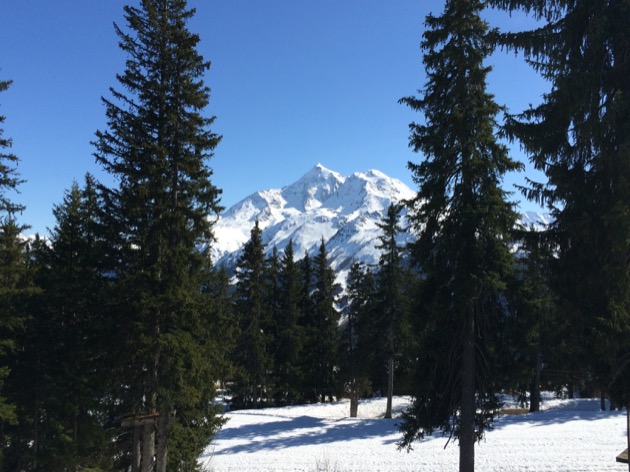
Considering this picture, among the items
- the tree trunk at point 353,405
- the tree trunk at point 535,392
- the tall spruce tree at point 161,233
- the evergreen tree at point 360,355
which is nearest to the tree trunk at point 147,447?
the tall spruce tree at point 161,233

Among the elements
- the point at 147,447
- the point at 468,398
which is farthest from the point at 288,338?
the point at 468,398

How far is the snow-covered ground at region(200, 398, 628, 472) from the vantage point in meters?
18.5

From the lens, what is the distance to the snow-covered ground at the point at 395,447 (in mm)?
18453

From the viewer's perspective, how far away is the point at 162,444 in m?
12.8

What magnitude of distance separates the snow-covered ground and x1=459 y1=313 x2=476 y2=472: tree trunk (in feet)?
17.8

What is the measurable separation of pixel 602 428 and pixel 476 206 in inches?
756

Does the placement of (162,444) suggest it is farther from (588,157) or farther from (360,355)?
(360,355)

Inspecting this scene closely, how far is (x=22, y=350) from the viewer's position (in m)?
17.1

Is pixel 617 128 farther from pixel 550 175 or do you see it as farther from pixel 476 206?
pixel 476 206

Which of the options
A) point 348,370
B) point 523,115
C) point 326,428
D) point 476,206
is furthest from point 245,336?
point 523,115

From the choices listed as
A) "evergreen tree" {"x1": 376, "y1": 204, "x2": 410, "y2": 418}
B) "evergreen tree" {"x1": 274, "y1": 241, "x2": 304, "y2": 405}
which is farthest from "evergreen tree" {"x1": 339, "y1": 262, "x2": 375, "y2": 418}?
"evergreen tree" {"x1": 274, "y1": 241, "x2": 304, "y2": 405}

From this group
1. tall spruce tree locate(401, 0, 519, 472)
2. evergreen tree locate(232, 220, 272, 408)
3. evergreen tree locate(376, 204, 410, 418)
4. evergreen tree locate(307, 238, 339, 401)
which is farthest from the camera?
evergreen tree locate(307, 238, 339, 401)

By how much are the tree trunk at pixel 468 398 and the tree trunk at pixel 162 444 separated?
8279 millimetres

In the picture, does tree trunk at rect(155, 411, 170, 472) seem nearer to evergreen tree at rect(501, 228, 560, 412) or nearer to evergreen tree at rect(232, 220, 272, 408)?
evergreen tree at rect(501, 228, 560, 412)
